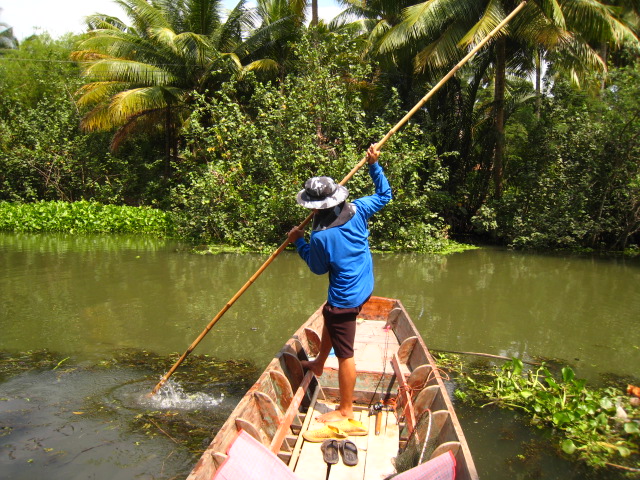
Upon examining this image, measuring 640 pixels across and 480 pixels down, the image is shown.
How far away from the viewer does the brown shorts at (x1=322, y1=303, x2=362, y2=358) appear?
11.7 feet

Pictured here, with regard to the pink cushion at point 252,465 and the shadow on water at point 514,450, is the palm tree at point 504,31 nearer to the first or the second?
the shadow on water at point 514,450

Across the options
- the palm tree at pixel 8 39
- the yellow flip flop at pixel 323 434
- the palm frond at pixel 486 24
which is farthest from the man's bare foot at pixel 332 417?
the palm tree at pixel 8 39

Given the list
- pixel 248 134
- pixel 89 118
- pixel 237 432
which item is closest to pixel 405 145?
pixel 248 134

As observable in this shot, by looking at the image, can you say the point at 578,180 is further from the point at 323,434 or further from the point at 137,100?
the point at 323,434

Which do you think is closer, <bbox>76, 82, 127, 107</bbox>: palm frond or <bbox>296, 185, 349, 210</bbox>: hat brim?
<bbox>296, 185, 349, 210</bbox>: hat brim

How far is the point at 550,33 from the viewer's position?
11.9 m

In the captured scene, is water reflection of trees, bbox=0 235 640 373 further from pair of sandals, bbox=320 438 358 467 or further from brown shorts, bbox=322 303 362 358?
pair of sandals, bbox=320 438 358 467

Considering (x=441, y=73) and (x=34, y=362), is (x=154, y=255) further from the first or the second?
(x=441, y=73)

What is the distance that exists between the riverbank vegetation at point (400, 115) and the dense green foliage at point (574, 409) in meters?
8.11

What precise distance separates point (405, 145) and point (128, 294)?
748 cm

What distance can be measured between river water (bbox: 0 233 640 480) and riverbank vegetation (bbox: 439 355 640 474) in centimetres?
23

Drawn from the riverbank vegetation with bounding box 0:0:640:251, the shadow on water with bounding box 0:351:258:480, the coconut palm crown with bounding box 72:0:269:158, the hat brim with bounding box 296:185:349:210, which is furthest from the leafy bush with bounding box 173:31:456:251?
the hat brim with bounding box 296:185:349:210

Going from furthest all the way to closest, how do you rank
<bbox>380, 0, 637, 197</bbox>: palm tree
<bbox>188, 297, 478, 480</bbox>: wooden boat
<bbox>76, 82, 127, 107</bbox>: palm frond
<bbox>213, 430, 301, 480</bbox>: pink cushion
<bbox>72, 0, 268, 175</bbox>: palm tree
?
<bbox>76, 82, 127, 107</bbox>: palm frond < <bbox>72, 0, 268, 175</bbox>: palm tree < <bbox>380, 0, 637, 197</bbox>: palm tree < <bbox>188, 297, 478, 480</bbox>: wooden boat < <bbox>213, 430, 301, 480</bbox>: pink cushion

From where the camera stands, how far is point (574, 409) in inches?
171
